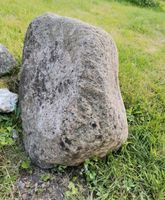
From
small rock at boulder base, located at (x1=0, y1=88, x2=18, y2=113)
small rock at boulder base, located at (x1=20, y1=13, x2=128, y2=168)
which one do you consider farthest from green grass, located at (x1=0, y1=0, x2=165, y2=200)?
small rock at boulder base, located at (x1=20, y1=13, x2=128, y2=168)

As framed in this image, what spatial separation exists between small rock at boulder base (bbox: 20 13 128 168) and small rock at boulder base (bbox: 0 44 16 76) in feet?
1.99

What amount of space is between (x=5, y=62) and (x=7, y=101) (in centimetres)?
63

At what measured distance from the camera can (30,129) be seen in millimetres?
2996

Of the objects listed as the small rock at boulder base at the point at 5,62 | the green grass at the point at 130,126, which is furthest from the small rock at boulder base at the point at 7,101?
the small rock at boulder base at the point at 5,62

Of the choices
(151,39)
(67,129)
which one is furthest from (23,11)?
(67,129)

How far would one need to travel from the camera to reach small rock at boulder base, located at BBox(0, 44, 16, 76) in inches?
146

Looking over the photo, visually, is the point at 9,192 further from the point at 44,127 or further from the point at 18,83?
the point at 18,83

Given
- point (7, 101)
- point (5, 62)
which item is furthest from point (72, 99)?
point (5, 62)

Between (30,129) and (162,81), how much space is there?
2150mm

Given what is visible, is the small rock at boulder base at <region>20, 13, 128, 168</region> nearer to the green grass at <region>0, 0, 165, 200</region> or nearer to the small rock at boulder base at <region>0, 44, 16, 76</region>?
the green grass at <region>0, 0, 165, 200</region>

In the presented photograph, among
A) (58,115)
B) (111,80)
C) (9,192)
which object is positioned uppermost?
(111,80)

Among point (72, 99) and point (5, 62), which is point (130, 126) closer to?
point (72, 99)

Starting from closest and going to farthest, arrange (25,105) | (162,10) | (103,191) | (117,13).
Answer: (103,191)
(25,105)
(117,13)
(162,10)

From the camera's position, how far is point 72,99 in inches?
105
